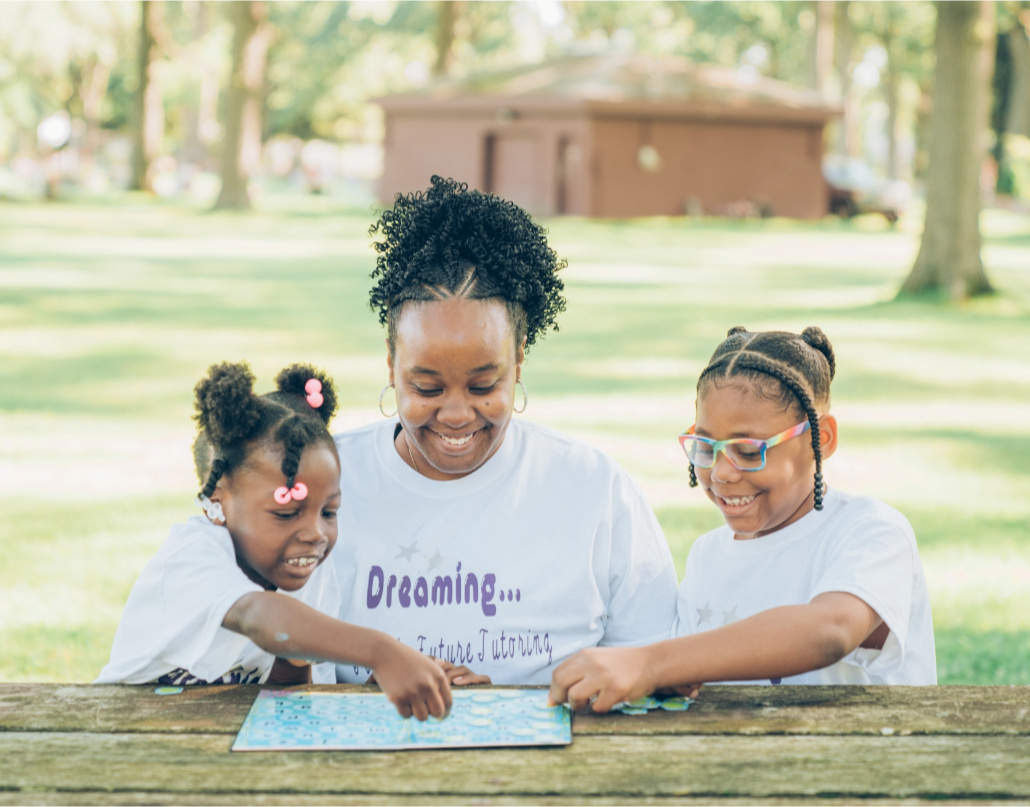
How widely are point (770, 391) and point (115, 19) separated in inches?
2016

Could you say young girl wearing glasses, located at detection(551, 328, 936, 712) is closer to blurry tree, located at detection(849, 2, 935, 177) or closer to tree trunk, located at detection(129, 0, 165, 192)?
tree trunk, located at detection(129, 0, 165, 192)

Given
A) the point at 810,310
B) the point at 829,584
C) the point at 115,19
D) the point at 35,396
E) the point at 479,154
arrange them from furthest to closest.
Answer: the point at 115,19, the point at 479,154, the point at 810,310, the point at 35,396, the point at 829,584

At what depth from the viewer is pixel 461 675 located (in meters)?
2.46

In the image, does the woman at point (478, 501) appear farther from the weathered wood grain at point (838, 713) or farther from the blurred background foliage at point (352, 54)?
the blurred background foliage at point (352, 54)

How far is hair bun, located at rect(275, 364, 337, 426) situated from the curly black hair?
0.58 feet

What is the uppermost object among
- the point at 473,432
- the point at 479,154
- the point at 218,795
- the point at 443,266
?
the point at 479,154

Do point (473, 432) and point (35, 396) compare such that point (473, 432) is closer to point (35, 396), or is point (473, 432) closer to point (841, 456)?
point (841, 456)

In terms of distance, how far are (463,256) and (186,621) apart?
97cm

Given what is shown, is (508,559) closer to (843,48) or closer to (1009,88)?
(1009,88)

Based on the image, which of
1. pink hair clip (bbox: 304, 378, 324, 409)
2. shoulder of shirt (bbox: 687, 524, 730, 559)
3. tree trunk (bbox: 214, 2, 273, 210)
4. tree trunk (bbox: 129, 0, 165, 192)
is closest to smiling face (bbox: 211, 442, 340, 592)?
pink hair clip (bbox: 304, 378, 324, 409)

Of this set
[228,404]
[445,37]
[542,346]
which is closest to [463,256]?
[228,404]

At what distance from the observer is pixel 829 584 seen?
7.77 ft

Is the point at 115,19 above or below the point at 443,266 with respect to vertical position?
above

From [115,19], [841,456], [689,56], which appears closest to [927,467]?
[841,456]
